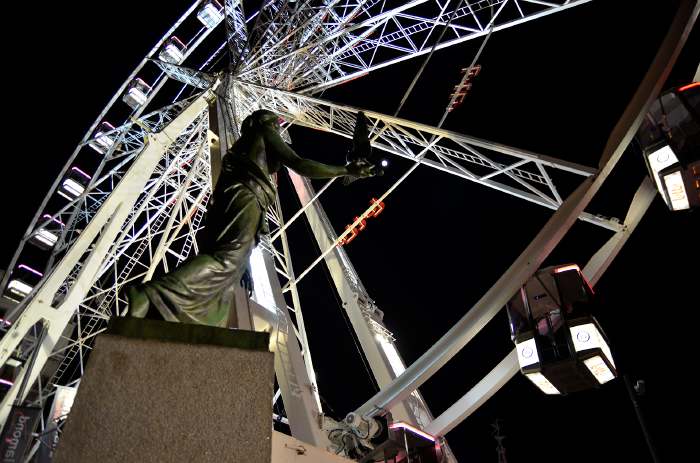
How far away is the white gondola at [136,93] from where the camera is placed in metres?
19.3

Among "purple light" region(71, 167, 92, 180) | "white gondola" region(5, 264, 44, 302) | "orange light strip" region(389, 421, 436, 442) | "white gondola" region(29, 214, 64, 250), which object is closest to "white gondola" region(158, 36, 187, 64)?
"purple light" region(71, 167, 92, 180)

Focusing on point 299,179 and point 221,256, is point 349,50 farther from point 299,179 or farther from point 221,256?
point 221,256

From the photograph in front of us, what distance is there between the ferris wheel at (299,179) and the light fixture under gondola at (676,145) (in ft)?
1.25

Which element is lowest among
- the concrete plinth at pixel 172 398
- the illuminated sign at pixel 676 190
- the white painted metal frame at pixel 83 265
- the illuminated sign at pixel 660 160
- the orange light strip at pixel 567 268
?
the white painted metal frame at pixel 83 265

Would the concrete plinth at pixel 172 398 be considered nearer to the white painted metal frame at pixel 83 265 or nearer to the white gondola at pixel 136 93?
the white painted metal frame at pixel 83 265

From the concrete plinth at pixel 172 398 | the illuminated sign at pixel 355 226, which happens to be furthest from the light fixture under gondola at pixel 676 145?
the illuminated sign at pixel 355 226

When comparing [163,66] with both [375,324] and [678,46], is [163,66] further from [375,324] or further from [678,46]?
[678,46]

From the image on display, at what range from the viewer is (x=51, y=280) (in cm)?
1074

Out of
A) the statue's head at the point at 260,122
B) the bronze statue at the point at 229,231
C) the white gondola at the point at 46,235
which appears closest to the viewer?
the bronze statue at the point at 229,231

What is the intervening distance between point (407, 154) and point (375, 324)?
12.9ft

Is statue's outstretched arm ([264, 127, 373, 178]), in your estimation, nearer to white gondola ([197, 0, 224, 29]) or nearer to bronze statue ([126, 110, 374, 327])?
bronze statue ([126, 110, 374, 327])

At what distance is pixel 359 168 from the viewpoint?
13.2 feet

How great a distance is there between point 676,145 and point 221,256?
20.7 ft

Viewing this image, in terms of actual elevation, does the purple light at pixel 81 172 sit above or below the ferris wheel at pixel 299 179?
below
